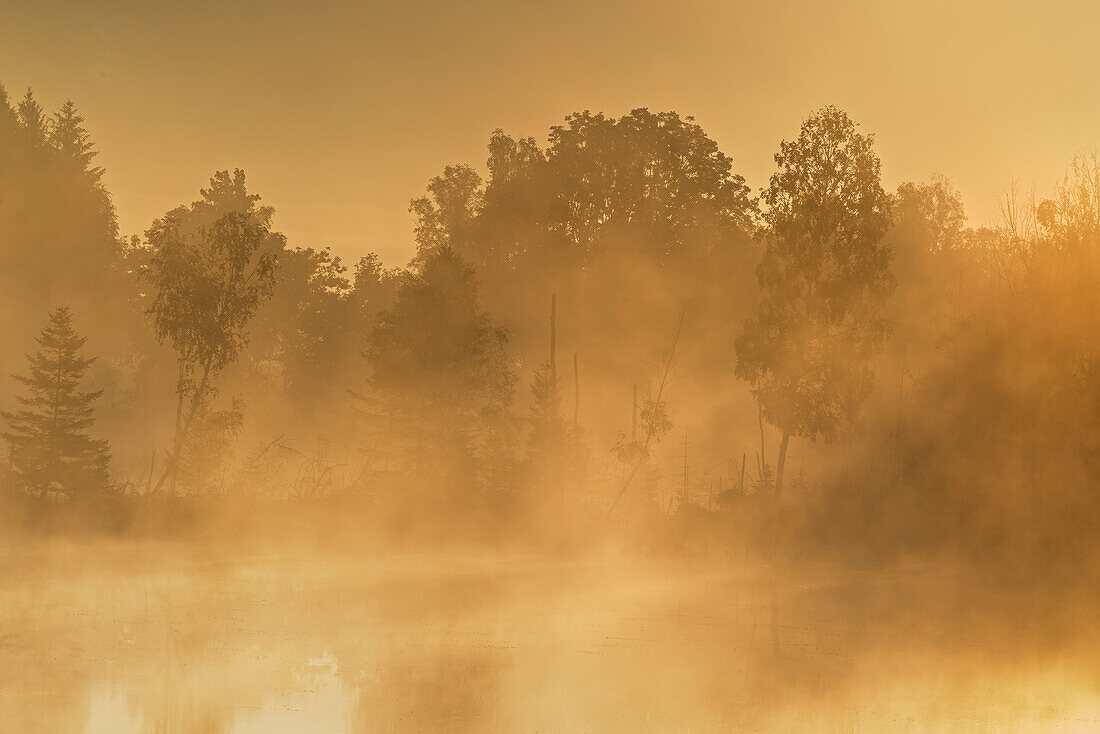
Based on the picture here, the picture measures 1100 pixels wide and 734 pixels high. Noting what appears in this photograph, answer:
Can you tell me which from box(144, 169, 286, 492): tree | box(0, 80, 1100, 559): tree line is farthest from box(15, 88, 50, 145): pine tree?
box(144, 169, 286, 492): tree

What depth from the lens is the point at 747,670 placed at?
2484 centimetres

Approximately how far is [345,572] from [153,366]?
63013 mm

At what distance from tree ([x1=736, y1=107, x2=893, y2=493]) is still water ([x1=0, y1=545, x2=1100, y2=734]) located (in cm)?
1346

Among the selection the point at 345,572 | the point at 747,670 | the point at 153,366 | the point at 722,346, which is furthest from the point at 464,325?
the point at 153,366

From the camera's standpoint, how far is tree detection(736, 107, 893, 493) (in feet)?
172

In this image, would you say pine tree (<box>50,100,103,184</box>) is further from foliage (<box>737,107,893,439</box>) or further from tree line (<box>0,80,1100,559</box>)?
foliage (<box>737,107,893,439</box>)

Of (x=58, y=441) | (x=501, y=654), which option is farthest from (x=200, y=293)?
(x=501, y=654)

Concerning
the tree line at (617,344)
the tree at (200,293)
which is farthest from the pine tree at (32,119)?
the tree at (200,293)

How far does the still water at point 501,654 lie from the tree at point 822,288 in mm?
13461

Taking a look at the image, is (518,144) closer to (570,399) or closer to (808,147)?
(570,399)

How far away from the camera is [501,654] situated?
84.1 ft

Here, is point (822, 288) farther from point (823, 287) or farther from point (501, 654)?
point (501, 654)

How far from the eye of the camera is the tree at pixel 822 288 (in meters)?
52.5

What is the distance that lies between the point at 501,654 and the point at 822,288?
103 feet
